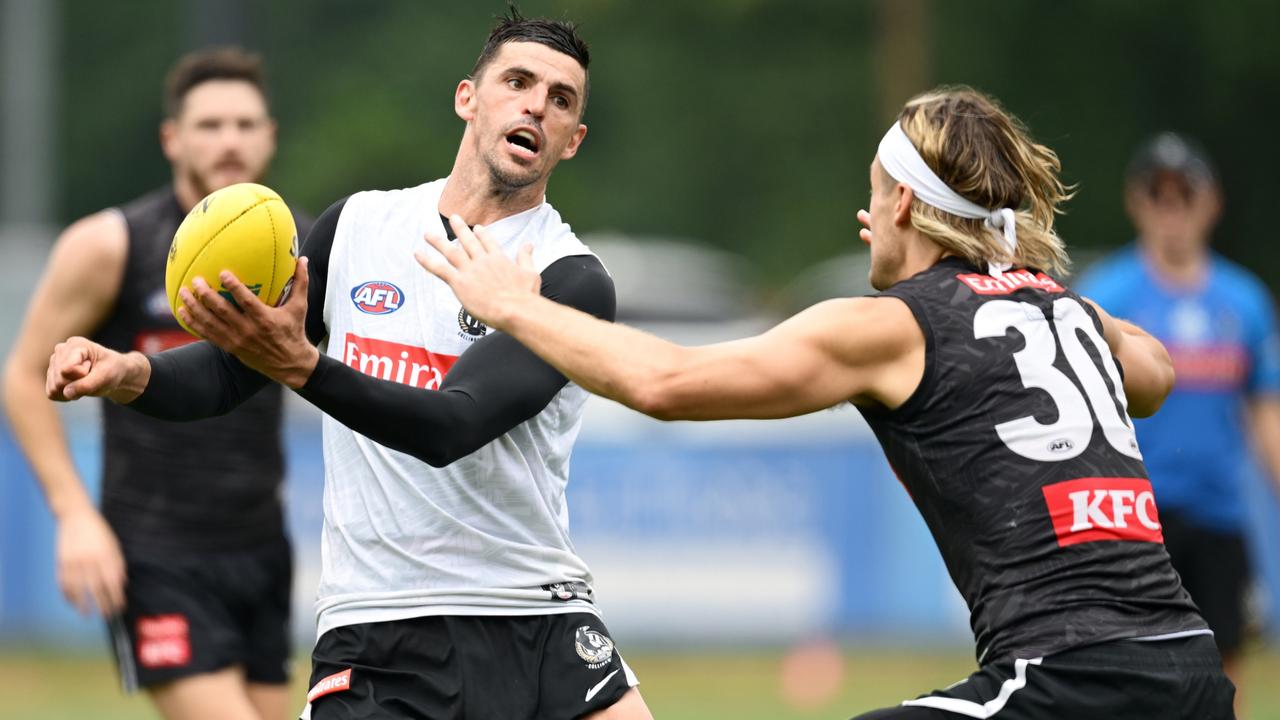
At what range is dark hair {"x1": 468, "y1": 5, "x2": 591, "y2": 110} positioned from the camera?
5.10 m

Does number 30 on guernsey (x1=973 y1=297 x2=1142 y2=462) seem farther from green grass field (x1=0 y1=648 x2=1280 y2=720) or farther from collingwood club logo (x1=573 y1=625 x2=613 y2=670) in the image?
green grass field (x1=0 y1=648 x2=1280 y2=720)

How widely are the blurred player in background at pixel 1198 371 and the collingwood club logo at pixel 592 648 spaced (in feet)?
13.5

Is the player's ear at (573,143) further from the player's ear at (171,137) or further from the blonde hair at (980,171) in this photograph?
the player's ear at (171,137)

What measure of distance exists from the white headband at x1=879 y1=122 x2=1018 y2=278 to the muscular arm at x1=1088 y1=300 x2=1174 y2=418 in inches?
17.9

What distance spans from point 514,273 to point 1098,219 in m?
23.9

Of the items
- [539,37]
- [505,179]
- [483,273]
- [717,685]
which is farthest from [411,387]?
[717,685]

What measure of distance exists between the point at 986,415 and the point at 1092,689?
657 millimetres

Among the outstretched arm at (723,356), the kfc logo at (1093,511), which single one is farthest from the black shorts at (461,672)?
the kfc logo at (1093,511)

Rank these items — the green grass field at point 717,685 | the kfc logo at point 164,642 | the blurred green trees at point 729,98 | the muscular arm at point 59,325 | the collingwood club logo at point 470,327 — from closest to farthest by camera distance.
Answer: the collingwood club logo at point 470,327 < the kfc logo at point 164,642 < the muscular arm at point 59,325 < the green grass field at point 717,685 < the blurred green trees at point 729,98

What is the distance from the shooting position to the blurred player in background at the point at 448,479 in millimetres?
4625

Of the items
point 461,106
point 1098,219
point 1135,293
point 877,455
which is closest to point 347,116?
point 1098,219

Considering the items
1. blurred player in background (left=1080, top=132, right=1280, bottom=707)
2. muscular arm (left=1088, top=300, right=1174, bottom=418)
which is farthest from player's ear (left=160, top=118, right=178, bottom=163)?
blurred player in background (left=1080, top=132, right=1280, bottom=707)

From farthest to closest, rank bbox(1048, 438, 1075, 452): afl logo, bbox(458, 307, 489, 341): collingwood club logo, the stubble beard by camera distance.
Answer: the stubble beard
bbox(458, 307, 489, 341): collingwood club logo
bbox(1048, 438, 1075, 452): afl logo

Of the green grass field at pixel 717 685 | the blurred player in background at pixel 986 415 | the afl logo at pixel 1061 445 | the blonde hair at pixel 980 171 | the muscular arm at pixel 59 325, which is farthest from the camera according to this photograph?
the green grass field at pixel 717 685
